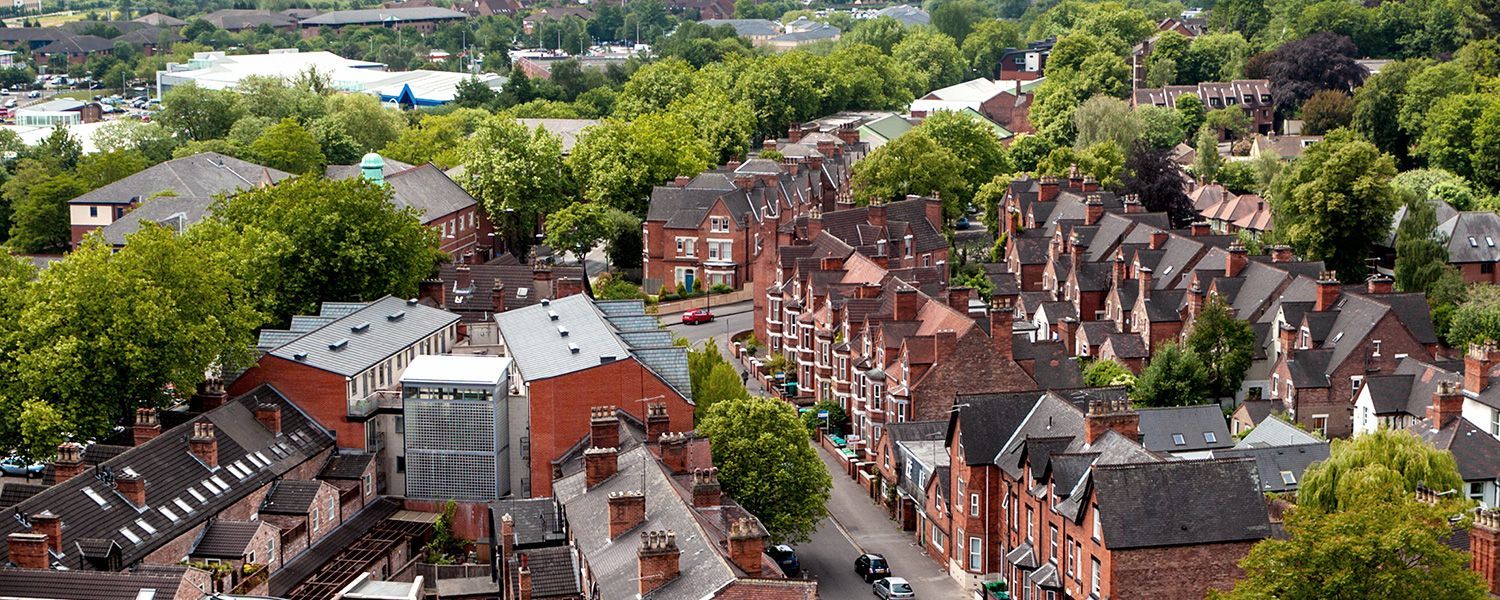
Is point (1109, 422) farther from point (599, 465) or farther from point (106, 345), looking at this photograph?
point (106, 345)

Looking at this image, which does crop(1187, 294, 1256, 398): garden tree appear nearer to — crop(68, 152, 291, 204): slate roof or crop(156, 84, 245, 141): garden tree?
crop(68, 152, 291, 204): slate roof

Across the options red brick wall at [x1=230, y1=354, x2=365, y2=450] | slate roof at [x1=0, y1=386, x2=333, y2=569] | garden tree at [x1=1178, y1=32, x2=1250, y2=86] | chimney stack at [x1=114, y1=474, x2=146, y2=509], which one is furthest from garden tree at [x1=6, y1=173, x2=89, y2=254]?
garden tree at [x1=1178, y1=32, x2=1250, y2=86]

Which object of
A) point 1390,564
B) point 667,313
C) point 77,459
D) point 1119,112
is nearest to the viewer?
point 1390,564

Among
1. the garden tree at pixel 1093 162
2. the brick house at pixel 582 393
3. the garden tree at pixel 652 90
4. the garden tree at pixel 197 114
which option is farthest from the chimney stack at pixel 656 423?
the garden tree at pixel 652 90

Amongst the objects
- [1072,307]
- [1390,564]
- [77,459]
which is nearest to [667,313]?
[1072,307]

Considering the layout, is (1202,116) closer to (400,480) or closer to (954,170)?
(954,170)

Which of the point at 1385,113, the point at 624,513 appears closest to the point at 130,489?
the point at 624,513
